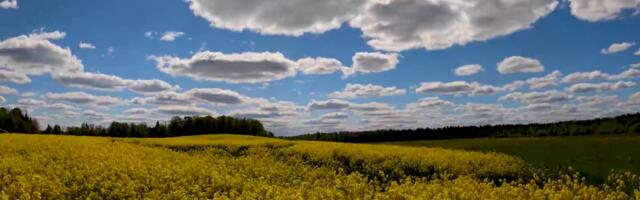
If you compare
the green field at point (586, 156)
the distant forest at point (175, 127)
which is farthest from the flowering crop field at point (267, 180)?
the distant forest at point (175, 127)

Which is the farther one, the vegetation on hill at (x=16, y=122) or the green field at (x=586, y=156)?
the vegetation on hill at (x=16, y=122)

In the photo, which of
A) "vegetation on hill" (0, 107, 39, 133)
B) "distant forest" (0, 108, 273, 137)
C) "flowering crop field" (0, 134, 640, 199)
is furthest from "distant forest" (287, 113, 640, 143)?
"flowering crop field" (0, 134, 640, 199)

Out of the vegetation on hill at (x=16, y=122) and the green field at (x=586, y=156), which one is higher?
the vegetation on hill at (x=16, y=122)

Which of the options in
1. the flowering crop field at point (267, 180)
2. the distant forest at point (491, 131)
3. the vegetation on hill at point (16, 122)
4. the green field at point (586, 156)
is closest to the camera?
the flowering crop field at point (267, 180)

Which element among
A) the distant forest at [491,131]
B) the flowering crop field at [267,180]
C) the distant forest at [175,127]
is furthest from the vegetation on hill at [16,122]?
the flowering crop field at [267,180]

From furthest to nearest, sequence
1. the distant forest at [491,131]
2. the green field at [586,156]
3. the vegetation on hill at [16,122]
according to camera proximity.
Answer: the vegetation on hill at [16,122] < the distant forest at [491,131] < the green field at [586,156]

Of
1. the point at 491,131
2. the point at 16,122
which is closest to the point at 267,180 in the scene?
the point at 491,131

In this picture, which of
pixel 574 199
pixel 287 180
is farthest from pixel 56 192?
pixel 574 199

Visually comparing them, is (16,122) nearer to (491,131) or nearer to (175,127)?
(175,127)

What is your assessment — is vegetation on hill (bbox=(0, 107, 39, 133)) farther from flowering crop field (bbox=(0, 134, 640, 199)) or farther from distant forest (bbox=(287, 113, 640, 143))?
flowering crop field (bbox=(0, 134, 640, 199))

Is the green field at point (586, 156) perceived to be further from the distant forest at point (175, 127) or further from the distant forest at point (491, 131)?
the distant forest at point (175, 127)

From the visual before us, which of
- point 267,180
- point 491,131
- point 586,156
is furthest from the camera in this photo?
point 491,131

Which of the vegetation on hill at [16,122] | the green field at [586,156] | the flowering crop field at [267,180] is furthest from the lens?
the vegetation on hill at [16,122]

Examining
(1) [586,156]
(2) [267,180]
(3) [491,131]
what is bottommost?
(2) [267,180]
